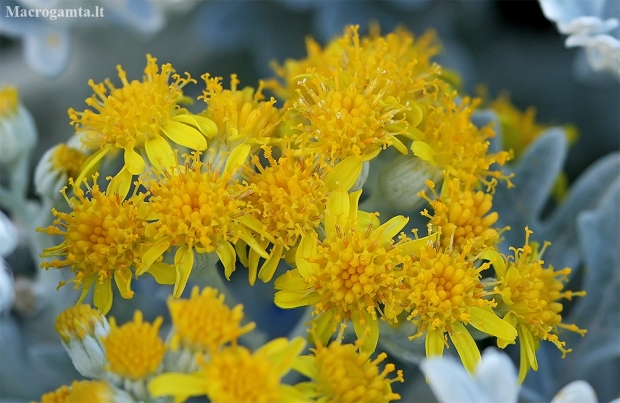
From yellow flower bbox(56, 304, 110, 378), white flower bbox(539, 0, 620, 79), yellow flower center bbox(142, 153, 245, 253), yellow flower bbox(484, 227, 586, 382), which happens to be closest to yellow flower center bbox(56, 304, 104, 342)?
yellow flower bbox(56, 304, 110, 378)

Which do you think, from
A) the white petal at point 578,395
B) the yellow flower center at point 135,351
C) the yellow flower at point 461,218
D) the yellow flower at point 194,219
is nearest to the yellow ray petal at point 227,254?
the yellow flower at point 194,219

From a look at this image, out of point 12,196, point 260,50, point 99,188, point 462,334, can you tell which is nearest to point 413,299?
point 462,334

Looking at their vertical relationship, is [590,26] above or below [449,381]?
above

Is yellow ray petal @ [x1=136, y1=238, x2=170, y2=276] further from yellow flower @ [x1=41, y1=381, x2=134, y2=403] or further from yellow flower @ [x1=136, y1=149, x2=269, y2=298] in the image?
yellow flower @ [x1=41, y1=381, x2=134, y2=403]

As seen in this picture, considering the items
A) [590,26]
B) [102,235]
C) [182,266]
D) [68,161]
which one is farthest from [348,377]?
[590,26]

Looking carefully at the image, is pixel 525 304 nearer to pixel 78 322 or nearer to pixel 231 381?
pixel 231 381

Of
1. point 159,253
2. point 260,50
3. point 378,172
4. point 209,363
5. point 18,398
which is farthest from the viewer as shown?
point 260,50

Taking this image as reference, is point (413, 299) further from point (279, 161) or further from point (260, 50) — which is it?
point (260, 50)
